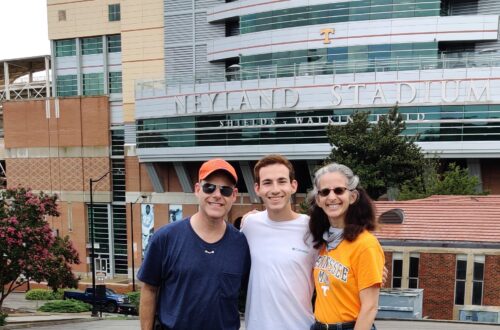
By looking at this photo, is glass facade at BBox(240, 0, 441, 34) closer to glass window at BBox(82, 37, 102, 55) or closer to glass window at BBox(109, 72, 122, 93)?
glass window at BBox(109, 72, 122, 93)

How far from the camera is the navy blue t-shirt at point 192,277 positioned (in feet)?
10.4

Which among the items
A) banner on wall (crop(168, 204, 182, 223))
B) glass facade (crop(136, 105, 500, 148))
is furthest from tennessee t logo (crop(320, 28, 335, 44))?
banner on wall (crop(168, 204, 182, 223))

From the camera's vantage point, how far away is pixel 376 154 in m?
23.4

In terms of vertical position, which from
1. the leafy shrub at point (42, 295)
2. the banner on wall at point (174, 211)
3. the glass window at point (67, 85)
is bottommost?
the leafy shrub at point (42, 295)

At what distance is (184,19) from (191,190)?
15234 mm

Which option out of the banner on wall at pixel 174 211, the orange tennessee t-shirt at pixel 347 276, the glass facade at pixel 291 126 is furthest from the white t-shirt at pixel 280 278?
the banner on wall at pixel 174 211

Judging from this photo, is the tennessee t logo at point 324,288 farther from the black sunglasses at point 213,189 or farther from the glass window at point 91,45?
the glass window at point 91,45

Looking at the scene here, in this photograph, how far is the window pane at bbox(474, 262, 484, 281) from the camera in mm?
16859

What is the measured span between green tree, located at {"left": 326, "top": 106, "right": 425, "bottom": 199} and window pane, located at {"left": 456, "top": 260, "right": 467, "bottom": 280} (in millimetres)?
6320

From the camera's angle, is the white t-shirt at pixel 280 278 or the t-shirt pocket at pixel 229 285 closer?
the t-shirt pocket at pixel 229 285

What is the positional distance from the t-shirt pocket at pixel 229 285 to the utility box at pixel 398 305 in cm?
1275

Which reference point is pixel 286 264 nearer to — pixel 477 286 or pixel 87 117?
pixel 477 286

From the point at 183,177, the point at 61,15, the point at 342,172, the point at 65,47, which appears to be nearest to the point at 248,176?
the point at 183,177

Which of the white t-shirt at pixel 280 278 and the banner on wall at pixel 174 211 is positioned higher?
the white t-shirt at pixel 280 278
